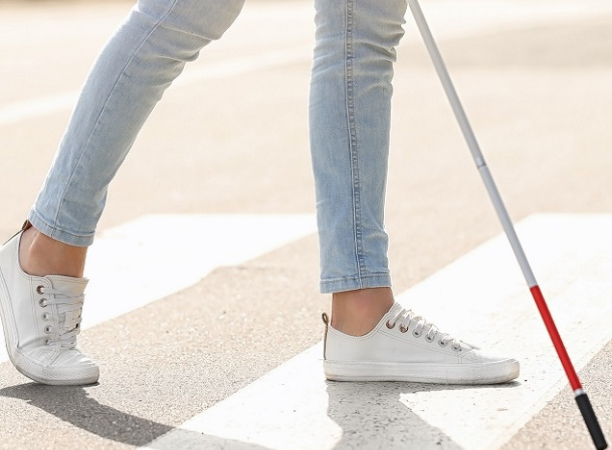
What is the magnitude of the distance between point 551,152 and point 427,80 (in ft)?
11.1

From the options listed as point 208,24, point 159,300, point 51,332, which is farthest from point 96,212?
point 159,300

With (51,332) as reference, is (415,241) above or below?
below

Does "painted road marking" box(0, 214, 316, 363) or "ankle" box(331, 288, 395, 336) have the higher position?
"ankle" box(331, 288, 395, 336)

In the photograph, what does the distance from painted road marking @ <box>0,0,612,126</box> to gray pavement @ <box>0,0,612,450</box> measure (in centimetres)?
12

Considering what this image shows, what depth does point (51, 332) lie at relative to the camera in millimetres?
3047

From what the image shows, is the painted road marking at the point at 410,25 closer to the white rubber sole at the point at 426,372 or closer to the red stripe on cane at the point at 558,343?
the white rubber sole at the point at 426,372

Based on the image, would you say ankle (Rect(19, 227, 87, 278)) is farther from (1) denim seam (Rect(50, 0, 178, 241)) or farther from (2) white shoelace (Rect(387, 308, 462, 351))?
(2) white shoelace (Rect(387, 308, 462, 351))

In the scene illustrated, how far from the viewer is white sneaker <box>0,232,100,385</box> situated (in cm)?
301

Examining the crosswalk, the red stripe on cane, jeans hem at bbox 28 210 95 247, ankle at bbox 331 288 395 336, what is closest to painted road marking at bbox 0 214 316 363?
the crosswalk

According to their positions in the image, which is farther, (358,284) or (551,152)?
(551,152)

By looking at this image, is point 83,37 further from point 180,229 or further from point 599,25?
point 180,229

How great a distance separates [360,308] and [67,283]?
2.13 ft

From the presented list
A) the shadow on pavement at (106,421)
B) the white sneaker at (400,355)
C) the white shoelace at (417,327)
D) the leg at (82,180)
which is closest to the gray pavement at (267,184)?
the shadow on pavement at (106,421)

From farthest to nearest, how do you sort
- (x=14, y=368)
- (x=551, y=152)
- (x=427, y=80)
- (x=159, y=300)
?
(x=427, y=80)
(x=551, y=152)
(x=159, y=300)
(x=14, y=368)
